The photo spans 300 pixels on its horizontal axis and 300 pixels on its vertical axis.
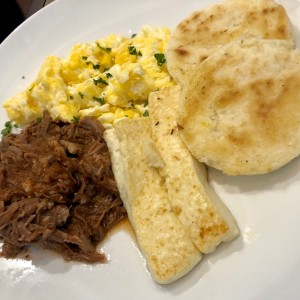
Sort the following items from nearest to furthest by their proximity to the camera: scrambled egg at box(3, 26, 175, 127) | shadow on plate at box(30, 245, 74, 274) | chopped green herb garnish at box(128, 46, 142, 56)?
shadow on plate at box(30, 245, 74, 274)
scrambled egg at box(3, 26, 175, 127)
chopped green herb garnish at box(128, 46, 142, 56)

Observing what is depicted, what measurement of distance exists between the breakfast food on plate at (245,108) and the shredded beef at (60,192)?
94 cm

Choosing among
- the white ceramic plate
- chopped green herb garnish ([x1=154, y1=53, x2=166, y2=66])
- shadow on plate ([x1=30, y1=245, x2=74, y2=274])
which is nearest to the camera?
the white ceramic plate

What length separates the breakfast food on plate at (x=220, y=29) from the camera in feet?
11.4

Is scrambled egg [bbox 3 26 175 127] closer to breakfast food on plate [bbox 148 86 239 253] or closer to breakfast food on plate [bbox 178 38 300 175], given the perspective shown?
breakfast food on plate [bbox 148 86 239 253]

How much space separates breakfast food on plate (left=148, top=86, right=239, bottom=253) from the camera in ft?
9.59

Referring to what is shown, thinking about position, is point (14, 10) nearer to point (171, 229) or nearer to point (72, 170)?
point (72, 170)

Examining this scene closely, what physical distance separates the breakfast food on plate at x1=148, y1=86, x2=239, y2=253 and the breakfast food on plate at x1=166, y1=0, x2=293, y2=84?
1.03 feet

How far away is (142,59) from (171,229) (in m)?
1.83

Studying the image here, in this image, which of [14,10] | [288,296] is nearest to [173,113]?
[288,296]

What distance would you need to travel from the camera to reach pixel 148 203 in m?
3.31

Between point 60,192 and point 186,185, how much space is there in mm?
1145

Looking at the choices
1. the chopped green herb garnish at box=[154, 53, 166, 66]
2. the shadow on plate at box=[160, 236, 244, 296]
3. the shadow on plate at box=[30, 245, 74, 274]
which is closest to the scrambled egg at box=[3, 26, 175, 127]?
the chopped green herb garnish at box=[154, 53, 166, 66]

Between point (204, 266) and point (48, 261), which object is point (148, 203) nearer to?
point (204, 266)

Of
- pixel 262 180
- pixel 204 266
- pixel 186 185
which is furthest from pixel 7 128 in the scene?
pixel 262 180
